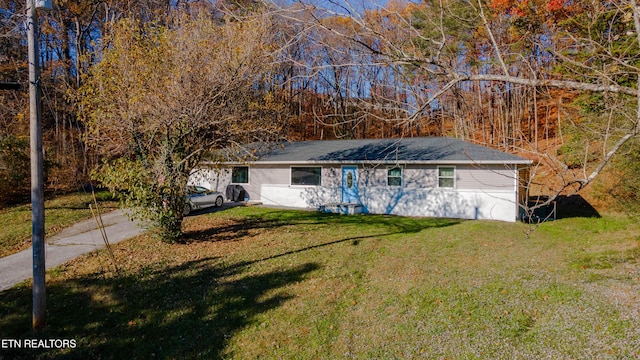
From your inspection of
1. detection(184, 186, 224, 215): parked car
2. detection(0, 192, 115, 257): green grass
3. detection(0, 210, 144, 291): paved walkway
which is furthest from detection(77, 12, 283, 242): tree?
detection(184, 186, 224, 215): parked car

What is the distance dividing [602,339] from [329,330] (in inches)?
136

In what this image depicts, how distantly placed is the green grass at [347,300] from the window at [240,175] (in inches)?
360

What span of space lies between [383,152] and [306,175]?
4141mm

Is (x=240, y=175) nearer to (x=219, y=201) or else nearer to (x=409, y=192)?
(x=219, y=201)

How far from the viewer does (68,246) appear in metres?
9.91

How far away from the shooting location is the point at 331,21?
4.11m

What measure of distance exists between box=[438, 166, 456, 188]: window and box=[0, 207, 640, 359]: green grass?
15.7 ft

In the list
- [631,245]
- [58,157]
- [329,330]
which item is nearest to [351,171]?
[631,245]

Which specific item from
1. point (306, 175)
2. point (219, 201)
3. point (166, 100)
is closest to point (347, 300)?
point (166, 100)

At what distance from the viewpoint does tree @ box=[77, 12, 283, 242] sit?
923cm

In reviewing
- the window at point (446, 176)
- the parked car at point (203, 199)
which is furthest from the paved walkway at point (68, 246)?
the window at point (446, 176)

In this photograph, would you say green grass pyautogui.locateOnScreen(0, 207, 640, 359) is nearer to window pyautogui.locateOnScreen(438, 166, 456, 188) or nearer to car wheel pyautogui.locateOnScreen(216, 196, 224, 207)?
window pyautogui.locateOnScreen(438, 166, 456, 188)

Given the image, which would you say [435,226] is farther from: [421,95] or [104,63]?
[104,63]

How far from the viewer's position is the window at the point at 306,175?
57.7ft
